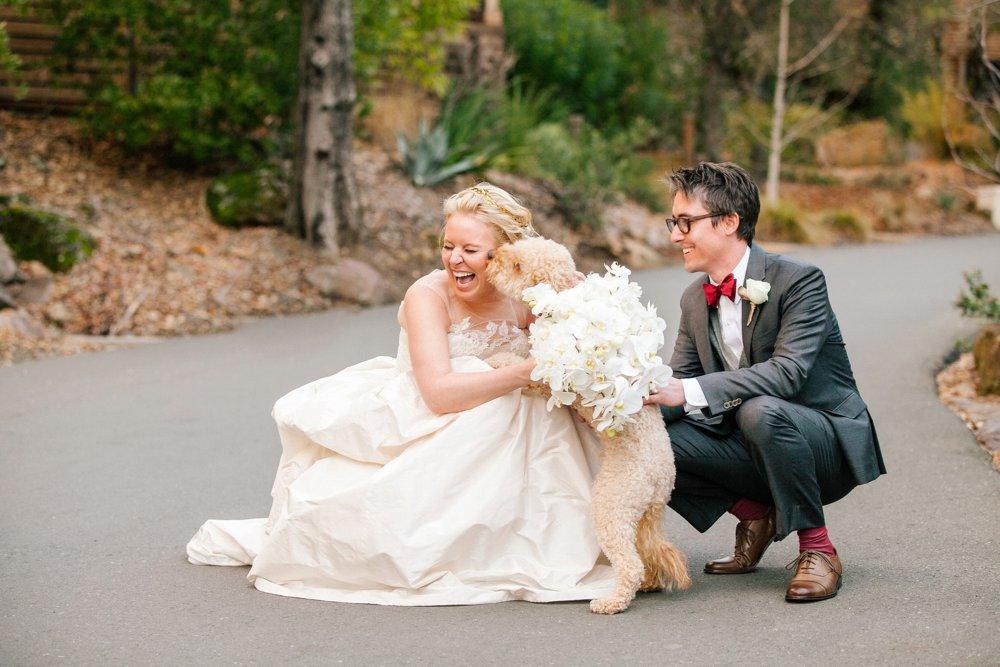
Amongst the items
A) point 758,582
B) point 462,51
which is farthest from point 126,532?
point 462,51

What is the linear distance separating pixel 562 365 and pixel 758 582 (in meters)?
1.45

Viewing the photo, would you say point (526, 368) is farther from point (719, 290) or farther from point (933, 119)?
point (933, 119)

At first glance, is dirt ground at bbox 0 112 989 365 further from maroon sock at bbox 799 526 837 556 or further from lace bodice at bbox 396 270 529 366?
maroon sock at bbox 799 526 837 556

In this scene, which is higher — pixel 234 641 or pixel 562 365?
pixel 562 365

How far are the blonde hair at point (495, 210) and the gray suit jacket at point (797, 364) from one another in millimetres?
863

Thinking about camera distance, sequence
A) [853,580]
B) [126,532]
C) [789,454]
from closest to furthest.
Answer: [789,454]
[853,580]
[126,532]

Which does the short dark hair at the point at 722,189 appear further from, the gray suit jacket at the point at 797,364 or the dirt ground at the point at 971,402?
the dirt ground at the point at 971,402

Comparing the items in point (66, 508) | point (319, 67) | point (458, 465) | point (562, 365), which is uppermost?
point (319, 67)

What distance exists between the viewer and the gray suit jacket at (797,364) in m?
4.81

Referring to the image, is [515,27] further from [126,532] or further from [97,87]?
[126,532]

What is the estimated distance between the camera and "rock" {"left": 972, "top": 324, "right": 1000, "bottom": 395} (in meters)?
8.50

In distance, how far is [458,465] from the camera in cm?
490

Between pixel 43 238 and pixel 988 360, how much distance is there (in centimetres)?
923

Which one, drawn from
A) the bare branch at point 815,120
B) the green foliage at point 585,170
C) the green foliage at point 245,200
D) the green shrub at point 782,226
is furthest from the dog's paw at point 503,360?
the bare branch at point 815,120
